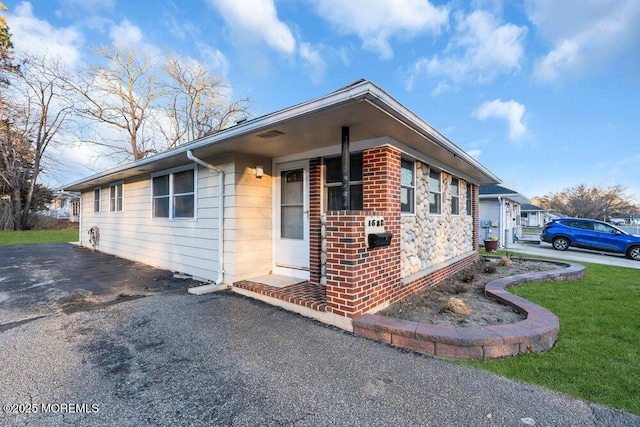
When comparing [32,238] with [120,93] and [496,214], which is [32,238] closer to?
[120,93]

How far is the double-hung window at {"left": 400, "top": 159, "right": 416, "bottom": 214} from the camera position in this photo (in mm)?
4621

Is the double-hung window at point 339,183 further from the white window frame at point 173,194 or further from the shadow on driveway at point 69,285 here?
the shadow on driveway at point 69,285

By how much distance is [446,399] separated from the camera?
2037mm

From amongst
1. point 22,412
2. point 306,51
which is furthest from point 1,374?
point 306,51

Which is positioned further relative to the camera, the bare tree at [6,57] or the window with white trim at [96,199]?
the bare tree at [6,57]

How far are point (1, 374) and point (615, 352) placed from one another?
528cm

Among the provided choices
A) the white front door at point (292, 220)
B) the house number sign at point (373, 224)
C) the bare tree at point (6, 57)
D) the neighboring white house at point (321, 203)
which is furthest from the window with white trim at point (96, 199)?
the bare tree at point (6, 57)

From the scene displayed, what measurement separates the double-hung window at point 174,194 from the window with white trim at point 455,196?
19.2ft

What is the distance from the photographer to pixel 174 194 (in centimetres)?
634

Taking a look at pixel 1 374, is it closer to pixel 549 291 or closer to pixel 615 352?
pixel 615 352

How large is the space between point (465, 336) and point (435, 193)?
373 cm

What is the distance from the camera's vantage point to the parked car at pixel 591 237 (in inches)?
438

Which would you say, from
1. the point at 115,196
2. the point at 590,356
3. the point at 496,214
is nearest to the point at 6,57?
the point at 115,196

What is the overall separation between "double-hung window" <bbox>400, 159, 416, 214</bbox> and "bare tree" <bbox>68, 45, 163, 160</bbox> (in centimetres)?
1845
